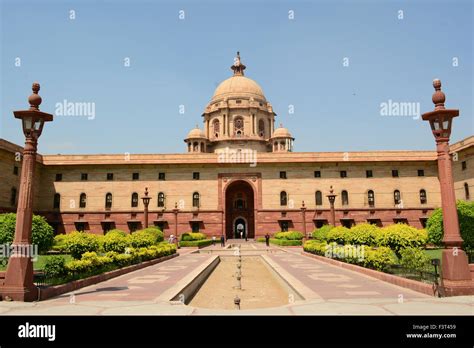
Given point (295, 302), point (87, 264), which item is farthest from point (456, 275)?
point (87, 264)

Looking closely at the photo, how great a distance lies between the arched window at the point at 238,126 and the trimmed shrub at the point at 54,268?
41442 millimetres

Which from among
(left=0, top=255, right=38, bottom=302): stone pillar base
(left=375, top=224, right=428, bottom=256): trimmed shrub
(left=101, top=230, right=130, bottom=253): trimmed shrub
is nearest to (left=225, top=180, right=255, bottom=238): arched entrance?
(left=101, top=230, right=130, bottom=253): trimmed shrub

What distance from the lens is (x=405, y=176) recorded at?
124ft

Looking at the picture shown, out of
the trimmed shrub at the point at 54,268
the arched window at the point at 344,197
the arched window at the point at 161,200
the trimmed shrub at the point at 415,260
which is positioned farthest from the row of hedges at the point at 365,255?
the arched window at the point at 161,200

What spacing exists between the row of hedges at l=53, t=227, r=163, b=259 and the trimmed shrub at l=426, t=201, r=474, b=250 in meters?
14.9

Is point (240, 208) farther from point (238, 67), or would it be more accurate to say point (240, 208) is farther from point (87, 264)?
point (87, 264)

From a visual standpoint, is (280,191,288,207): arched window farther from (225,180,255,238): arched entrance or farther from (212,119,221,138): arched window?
(212,119,221,138): arched window

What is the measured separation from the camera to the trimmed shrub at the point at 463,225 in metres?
16.8

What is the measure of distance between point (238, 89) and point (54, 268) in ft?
149

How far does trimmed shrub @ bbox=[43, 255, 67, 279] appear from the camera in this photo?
9734 mm

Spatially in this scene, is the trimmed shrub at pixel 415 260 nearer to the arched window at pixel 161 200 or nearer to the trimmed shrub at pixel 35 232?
the trimmed shrub at pixel 35 232

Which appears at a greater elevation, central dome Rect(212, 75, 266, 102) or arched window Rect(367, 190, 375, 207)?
central dome Rect(212, 75, 266, 102)
